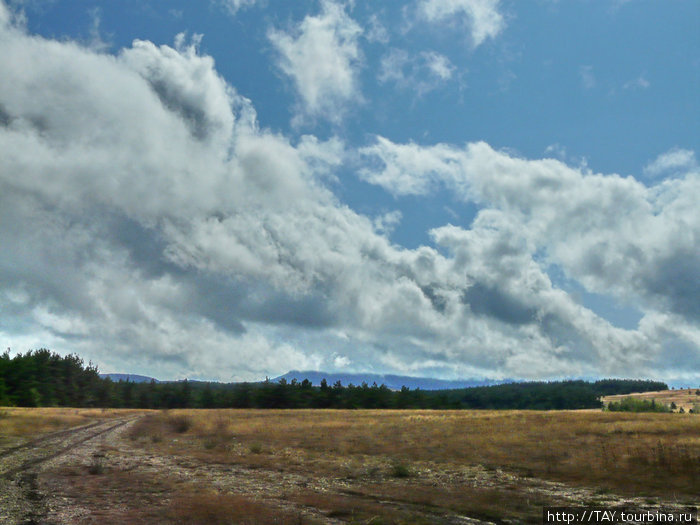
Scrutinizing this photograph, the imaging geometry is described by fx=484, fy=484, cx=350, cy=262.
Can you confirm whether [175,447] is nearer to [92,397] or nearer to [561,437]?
[561,437]

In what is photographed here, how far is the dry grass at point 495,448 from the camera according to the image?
81.2 ft

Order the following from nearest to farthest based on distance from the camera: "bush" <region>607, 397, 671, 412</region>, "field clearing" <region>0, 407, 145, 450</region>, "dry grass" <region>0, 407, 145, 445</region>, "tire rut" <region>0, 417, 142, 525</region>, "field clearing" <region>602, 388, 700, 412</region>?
"tire rut" <region>0, 417, 142, 525</region> → "field clearing" <region>0, 407, 145, 450</region> → "dry grass" <region>0, 407, 145, 445</region> → "bush" <region>607, 397, 671, 412</region> → "field clearing" <region>602, 388, 700, 412</region>

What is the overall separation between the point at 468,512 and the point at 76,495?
589 inches

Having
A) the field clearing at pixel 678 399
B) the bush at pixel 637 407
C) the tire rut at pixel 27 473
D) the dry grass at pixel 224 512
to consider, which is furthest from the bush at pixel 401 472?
the field clearing at pixel 678 399

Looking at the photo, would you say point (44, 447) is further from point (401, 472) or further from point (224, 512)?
point (401, 472)

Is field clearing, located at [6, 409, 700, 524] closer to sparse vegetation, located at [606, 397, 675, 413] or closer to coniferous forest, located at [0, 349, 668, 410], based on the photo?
sparse vegetation, located at [606, 397, 675, 413]

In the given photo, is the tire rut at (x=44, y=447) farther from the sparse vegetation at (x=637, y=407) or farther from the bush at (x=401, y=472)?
the sparse vegetation at (x=637, y=407)

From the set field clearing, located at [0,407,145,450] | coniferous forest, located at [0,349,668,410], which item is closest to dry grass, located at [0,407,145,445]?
field clearing, located at [0,407,145,450]

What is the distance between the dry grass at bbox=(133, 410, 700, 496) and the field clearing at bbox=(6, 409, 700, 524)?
9 centimetres

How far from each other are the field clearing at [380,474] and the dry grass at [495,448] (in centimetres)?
9

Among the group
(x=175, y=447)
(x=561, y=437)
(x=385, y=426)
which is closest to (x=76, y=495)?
(x=175, y=447)

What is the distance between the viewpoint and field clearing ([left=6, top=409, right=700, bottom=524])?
17188mm

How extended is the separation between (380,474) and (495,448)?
10.7 m

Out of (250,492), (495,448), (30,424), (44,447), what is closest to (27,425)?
(30,424)
